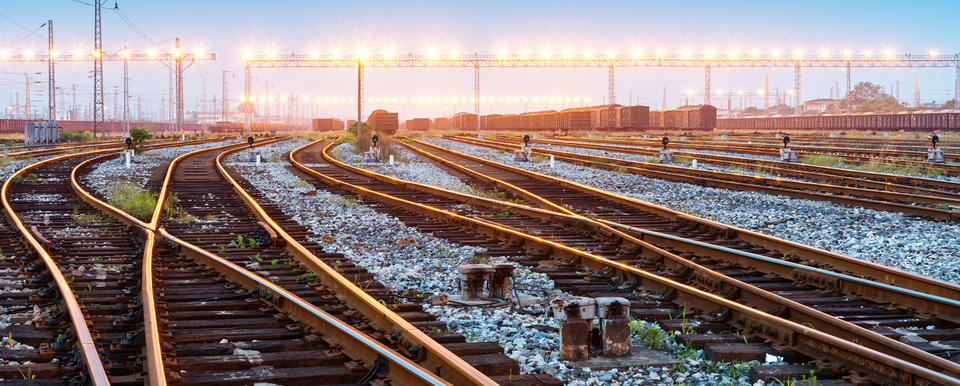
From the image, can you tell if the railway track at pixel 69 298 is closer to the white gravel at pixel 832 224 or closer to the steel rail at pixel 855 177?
the white gravel at pixel 832 224

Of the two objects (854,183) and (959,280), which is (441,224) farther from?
(854,183)

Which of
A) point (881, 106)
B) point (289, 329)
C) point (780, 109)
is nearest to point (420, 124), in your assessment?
point (881, 106)

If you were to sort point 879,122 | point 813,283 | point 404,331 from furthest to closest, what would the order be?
1. point 879,122
2. point 813,283
3. point 404,331

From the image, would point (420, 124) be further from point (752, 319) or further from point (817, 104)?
point (752, 319)

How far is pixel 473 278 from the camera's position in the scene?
6.80 m

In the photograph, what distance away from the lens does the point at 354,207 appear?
1392cm

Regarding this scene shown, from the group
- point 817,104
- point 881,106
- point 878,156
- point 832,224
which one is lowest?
point 832,224

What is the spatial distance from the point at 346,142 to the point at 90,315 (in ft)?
152

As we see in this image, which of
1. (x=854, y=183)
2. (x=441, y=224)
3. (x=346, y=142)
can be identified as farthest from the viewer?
(x=346, y=142)

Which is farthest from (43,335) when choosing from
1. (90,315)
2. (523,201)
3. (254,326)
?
(523,201)

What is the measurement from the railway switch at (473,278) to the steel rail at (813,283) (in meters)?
2.02

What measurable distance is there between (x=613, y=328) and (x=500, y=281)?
5.86 ft

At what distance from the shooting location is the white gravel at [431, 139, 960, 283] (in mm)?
8797

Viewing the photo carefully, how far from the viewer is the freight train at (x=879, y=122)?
55.4 m
